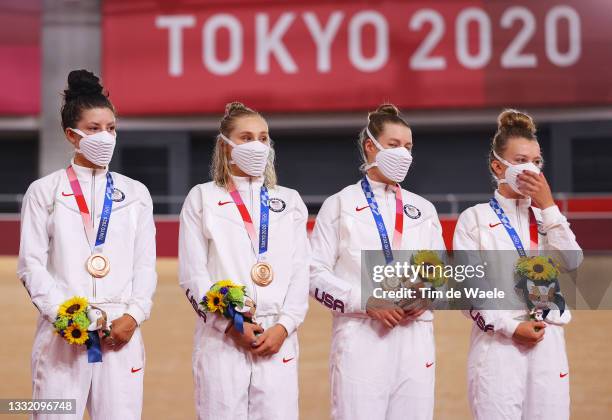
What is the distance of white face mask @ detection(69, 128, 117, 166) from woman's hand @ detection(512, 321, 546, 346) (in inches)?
75.2

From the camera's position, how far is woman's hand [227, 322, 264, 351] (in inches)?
112

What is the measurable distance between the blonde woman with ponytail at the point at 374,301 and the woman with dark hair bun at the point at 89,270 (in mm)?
814

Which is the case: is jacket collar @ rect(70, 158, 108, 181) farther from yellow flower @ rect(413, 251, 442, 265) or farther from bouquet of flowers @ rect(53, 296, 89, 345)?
yellow flower @ rect(413, 251, 442, 265)

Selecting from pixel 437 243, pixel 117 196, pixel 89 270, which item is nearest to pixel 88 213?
pixel 117 196

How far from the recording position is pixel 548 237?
3330 mm

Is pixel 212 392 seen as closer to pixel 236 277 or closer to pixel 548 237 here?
pixel 236 277

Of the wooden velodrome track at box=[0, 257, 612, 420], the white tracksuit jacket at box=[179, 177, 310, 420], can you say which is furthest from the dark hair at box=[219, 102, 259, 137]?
the wooden velodrome track at box=[0, 257, 612, 420]

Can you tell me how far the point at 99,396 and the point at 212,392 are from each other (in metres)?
0.44

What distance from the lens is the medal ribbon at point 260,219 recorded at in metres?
3.07

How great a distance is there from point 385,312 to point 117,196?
1242 mm

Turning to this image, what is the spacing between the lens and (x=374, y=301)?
10.3ft

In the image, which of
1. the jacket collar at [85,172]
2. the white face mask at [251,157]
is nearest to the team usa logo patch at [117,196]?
the jacket collar at [85,172]

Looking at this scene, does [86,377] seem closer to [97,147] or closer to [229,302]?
[229,302]

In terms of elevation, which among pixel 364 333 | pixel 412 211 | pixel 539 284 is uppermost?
pixel 412 211
